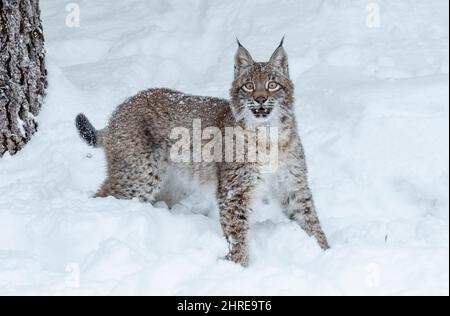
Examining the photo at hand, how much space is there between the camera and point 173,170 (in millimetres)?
5828

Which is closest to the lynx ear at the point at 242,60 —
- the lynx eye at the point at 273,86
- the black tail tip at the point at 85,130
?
the lynx eye at the point at 273,86

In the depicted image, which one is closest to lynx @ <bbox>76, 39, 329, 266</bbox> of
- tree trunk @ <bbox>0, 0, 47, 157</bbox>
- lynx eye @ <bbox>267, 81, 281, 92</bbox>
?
lynx eye @ <bbox>267, 81, 281, 92</bbox>

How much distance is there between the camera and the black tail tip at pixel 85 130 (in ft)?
19.2

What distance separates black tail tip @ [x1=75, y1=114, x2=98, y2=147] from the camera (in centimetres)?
586

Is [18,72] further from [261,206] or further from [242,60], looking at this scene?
[261,206]

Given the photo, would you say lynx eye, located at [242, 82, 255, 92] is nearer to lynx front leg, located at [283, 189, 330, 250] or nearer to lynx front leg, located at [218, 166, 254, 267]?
lynx front leg, located at [218, 166, 254, 267]

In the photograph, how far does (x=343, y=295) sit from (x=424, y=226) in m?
1.25

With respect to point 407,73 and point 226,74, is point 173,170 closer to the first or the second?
point 226,74

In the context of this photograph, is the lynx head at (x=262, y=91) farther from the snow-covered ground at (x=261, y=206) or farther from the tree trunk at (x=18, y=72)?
the tree trunk at (x=18, y=72)

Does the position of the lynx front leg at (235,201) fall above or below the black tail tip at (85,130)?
below

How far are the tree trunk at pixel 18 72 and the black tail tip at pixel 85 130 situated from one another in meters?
0.64

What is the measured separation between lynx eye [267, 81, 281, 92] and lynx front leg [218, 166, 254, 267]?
25.1 inches

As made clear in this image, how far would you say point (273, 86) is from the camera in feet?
17.6

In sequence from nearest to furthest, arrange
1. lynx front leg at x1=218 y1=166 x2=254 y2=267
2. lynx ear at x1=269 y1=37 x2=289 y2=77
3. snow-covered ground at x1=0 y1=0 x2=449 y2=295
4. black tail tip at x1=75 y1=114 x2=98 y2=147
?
snow-covered ground at x1=0 y1=0 x2=449 y2=295 → lynx front leg at x1=218 y1=166 x2=254 y2=267 → lynx ear at x1=269 y1=37 x2=289 y2=77 → black tail tip at x1=75 y1=114 x2=98 y2=147
